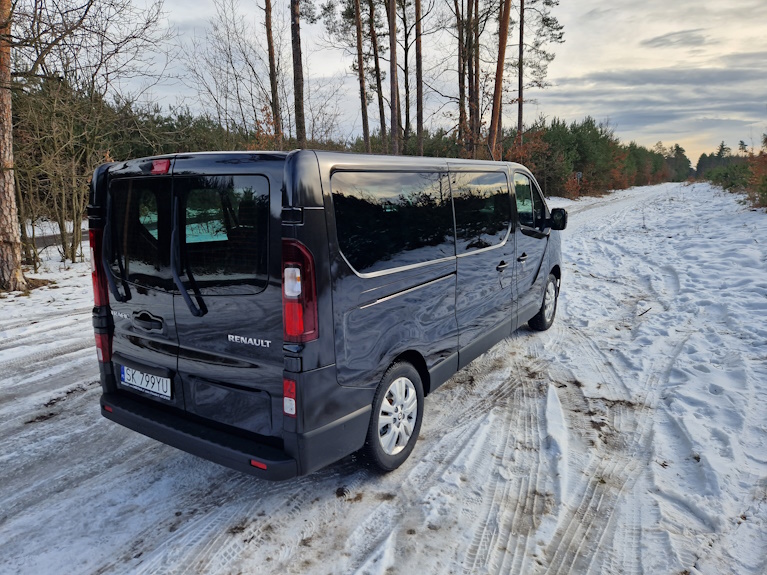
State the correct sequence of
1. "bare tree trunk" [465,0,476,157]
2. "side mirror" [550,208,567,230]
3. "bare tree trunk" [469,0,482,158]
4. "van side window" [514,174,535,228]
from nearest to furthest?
1. "van side window" [514,174,535,228]
2. "side mirror" [550,208,567,230]
3. "bare tree trunk" [469,0,482,158]
4. "bare tree trunk" [465,0,476,157]

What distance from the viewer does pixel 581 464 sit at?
10.8 feet

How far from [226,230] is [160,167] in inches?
24.6

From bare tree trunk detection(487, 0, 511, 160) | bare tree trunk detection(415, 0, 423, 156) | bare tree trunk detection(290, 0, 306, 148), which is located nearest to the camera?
bare tree trunk detection(290, 0, 306, 148)

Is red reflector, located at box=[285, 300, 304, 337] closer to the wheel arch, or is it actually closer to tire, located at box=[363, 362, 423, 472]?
tire, located at box=[363, 362, 423, 472]

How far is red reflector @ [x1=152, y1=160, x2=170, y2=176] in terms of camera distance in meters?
2.79

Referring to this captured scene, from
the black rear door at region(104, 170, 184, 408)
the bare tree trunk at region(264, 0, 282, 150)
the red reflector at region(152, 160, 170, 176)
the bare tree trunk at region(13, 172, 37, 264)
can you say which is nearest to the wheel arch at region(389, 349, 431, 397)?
the black rear door at region(104, 170, 184, 408)

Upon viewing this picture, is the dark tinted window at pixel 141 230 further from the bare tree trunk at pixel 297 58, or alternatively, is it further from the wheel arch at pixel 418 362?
the bare tree trunk at pixel 297 58

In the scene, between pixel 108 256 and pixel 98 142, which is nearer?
pixel 108 256

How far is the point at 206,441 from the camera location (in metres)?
2.69

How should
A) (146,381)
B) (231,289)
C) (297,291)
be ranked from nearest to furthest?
(297,291)
(231,289)
(146,381)

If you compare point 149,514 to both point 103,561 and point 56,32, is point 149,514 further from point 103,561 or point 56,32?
point 56,32

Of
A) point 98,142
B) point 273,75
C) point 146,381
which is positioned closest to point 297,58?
point 273,75

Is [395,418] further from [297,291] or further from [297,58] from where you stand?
[297,58]

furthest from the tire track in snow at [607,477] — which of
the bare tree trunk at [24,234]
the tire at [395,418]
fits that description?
the bare tree trunk at [24,234]
